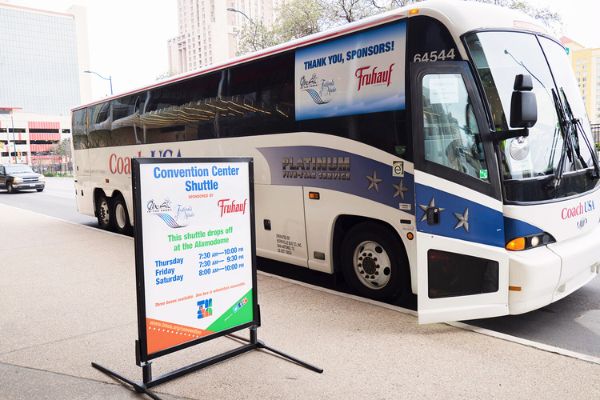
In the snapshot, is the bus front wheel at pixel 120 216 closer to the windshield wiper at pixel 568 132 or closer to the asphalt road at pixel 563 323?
the asphalt road at pixel 563 323

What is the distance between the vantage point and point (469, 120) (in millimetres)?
4641

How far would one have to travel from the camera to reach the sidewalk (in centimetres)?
374

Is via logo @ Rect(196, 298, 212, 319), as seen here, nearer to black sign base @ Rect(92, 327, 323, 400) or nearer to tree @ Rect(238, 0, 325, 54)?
black sign base @ Rect(92, 327, 323, 400)

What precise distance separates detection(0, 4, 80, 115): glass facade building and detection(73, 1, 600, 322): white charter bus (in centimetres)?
14780

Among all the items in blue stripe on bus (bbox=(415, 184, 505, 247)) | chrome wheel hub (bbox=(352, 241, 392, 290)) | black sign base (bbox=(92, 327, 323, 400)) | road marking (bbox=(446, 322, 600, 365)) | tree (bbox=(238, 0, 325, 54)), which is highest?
tree (bbox=(238, 0, 325, 54))

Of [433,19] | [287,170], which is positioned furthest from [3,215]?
[433,19]

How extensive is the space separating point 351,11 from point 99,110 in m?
14.4

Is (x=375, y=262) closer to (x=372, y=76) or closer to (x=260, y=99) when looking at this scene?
(x=372, y=76)

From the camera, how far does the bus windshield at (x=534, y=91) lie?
15.3 ft

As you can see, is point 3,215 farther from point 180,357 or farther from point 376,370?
point 376,370

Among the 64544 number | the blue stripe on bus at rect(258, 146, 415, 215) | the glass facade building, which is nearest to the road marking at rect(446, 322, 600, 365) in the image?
the blue stripe on bus at rect(258, 146, 415, 215)

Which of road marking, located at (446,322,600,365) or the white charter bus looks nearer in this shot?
road marking, located at (446,322,600,365)

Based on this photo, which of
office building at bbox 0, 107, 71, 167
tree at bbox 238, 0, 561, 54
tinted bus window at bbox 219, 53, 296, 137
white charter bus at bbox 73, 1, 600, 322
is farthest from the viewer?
office building at bbox 0, 107, 71, 167

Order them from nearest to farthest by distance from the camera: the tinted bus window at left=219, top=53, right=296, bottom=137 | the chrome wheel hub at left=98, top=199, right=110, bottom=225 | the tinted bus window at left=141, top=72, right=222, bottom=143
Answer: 1. the tinted bus window at left=219, top=53, right=296, bottom=137
2. the tinted bus window at left=141, top=72, right=222, bottom=143
3. the chrome wheel hub at left=98, top=199, right=110, bottom=225
